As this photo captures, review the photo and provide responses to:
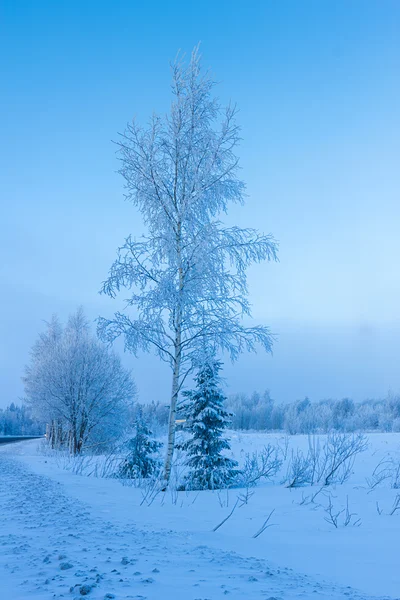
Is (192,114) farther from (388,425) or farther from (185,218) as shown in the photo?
(388,425)

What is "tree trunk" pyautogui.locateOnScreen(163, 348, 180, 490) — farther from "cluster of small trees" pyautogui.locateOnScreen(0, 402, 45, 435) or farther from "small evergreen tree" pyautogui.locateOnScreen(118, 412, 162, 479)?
"cluster of small trees" pyautogui.locateOnScreen(0, 402, 45, 435)

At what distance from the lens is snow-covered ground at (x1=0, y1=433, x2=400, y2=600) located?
7.59 ft

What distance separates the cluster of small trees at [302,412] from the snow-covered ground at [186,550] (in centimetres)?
6834

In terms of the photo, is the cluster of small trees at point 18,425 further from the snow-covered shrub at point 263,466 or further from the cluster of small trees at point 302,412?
the snow-covered shrub at point 263,466

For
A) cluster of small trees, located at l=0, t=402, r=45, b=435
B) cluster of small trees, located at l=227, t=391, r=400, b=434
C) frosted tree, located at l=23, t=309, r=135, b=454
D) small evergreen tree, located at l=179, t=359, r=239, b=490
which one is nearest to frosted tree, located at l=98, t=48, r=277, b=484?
small evergreen tree, located at l=179, t=359, r=239, b=490

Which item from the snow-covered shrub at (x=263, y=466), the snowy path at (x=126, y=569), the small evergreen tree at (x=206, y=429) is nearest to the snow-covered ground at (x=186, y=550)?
the snowy path at (x=126, y=569)

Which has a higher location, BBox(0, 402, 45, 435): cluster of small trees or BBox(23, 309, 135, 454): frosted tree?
BBox(23, 309, 135, 454): frosted tree

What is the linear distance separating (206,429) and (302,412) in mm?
91063

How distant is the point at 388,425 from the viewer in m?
62.7

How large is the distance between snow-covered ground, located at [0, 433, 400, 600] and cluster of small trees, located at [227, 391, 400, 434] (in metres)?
68.3

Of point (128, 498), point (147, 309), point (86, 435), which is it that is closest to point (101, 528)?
point (128, 498)

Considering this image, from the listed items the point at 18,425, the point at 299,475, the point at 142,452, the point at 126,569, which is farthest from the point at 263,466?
the point at 18,425

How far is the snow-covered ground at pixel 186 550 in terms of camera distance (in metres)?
2.31

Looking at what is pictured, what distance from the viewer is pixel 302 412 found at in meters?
100
